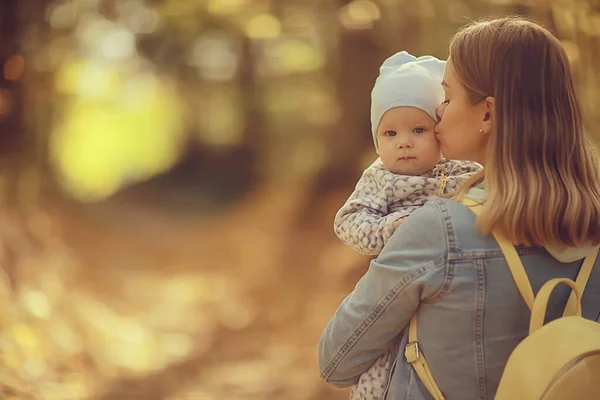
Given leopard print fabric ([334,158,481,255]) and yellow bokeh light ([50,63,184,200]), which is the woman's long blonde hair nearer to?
leopard print fabric ([334,158,481,255])

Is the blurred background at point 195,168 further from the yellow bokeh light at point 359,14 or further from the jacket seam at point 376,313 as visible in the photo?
the jacket seam at point 376,313

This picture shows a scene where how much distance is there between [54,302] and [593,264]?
296 centimetres

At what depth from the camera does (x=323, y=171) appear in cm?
419

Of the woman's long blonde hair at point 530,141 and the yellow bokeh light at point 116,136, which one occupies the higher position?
the yellow bokeh light at point 116,136

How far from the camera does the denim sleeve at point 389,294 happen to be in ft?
3.96

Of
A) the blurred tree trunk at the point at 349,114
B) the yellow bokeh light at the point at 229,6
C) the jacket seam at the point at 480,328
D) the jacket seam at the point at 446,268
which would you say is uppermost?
the yellow bokeh light at the point at 229,6

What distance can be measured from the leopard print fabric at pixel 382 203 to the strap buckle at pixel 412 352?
179 millimetres

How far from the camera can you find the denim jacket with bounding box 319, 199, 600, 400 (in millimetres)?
1209

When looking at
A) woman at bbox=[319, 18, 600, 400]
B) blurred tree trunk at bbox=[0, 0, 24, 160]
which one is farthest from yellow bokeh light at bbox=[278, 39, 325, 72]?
woman at bbox=[319, 18, 600, 400]

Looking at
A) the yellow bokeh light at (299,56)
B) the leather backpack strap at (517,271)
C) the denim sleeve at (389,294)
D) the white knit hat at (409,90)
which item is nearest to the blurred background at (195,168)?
the yellow bokeh light at (299,56)

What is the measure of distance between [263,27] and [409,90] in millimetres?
2786

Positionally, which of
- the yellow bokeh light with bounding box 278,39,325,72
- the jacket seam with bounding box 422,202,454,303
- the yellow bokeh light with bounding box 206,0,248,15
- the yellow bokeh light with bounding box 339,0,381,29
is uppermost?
the yellow bokeh light with bounding box 206,0,248,15

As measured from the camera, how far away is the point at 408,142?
4.63 feet

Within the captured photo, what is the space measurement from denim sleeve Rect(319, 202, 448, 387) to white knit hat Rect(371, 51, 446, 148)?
26 cm
